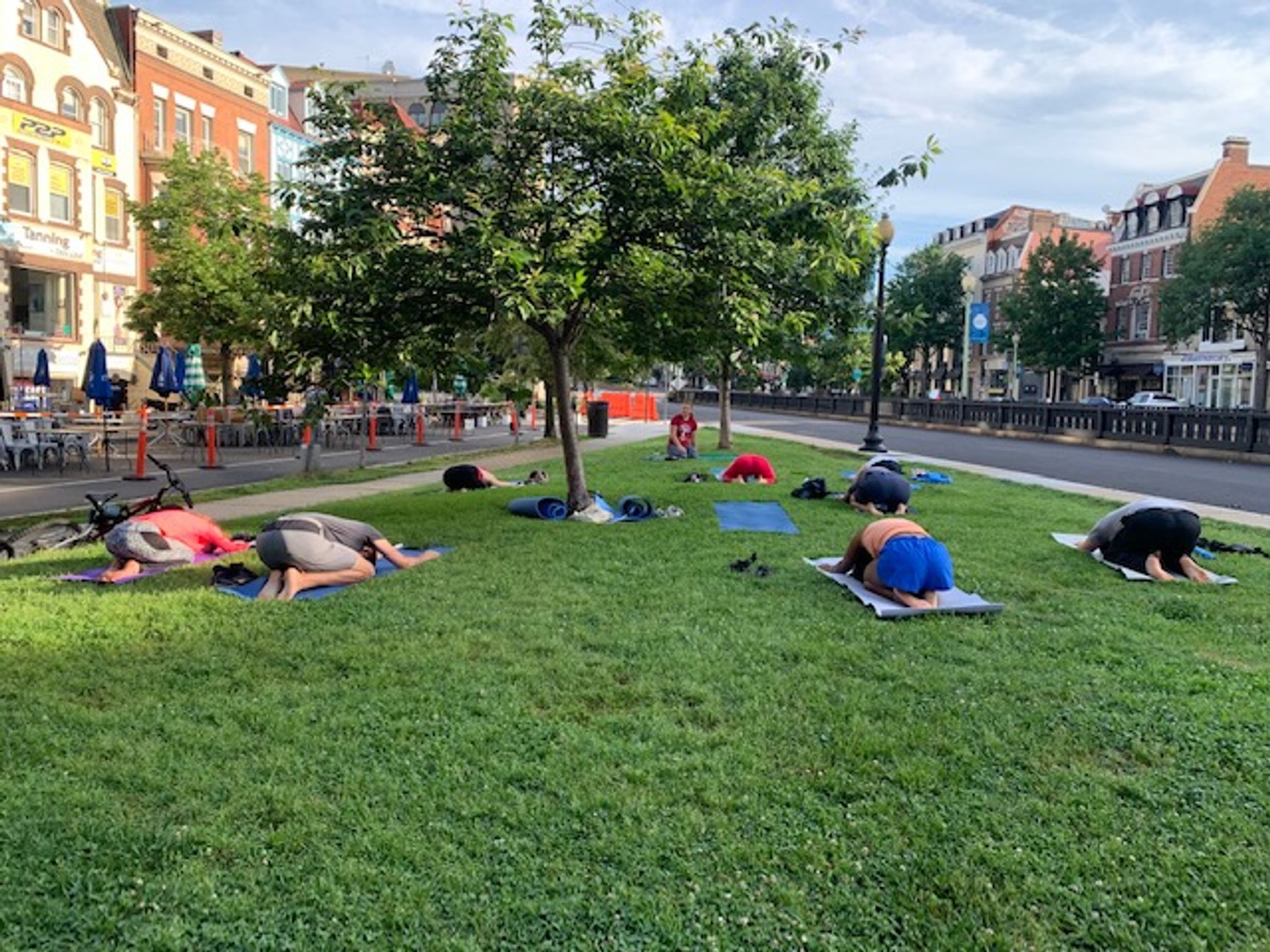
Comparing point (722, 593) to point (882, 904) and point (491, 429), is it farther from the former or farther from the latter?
point (491, 429)

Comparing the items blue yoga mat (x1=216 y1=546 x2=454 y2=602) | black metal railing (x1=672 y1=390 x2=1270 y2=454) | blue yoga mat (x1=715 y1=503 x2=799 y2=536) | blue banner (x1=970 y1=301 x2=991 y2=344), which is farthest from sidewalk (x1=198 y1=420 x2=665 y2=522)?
blue banner (x1=970 y1=301 x2=991 y2=344)

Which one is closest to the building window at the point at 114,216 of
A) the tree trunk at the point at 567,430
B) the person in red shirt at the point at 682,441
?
the person in red shirt at the point at 682,441

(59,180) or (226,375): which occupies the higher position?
(59,180)

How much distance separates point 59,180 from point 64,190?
374 millimetres

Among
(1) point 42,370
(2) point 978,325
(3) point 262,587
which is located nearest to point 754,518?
(3) point 262,587

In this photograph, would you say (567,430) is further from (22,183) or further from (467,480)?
(22,183)

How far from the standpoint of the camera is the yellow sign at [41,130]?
30.8 m

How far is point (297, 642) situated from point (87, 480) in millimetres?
12888

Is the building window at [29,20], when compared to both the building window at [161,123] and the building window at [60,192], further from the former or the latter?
the building window at [161,123]

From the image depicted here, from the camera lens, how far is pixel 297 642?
5832 millimetres

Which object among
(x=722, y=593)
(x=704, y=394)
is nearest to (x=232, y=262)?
(x=722, y=593)

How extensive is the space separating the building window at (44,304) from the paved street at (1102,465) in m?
23.1

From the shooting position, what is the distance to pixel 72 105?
33.5m

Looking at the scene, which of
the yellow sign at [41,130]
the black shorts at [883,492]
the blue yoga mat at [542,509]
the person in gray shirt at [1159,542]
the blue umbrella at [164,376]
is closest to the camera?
the person in gray shirt at [1159,542]
